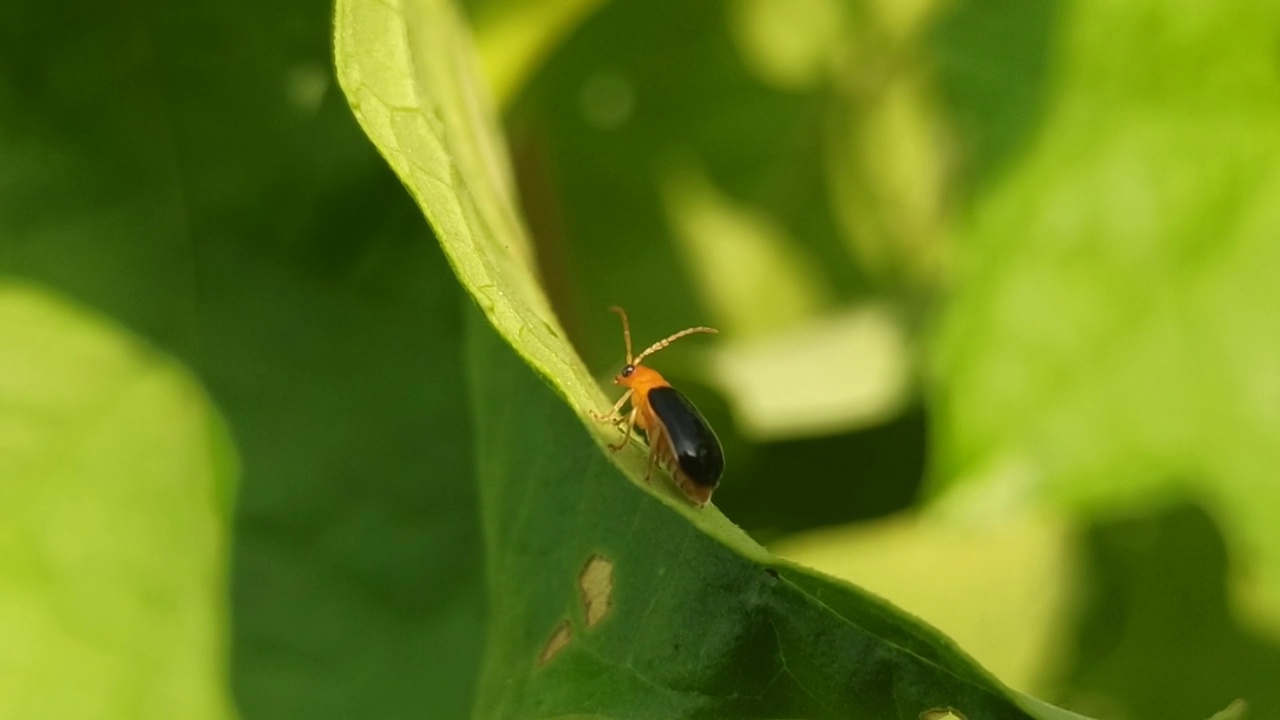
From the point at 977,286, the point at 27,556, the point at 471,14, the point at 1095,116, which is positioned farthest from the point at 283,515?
the point at 1095,116

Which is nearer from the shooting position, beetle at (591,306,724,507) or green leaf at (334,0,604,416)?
green leaf at (334,0,604,416)

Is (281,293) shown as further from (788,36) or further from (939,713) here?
(788,36)

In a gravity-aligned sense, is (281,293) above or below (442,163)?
below

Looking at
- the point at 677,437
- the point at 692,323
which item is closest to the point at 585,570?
the point at 677,437

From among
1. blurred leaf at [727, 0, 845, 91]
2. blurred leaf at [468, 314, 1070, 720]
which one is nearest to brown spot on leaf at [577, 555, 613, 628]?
blurred leaf at [468, 314, 1070, 720]

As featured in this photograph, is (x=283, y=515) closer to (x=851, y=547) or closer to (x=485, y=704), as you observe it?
(x=485, y=704)

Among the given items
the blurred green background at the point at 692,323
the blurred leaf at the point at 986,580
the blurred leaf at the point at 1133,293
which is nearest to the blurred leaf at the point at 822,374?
the blurred green background at the point at 692,323

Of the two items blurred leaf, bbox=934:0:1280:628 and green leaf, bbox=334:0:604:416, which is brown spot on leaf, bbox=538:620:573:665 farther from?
blurred leaf, bbox=934:0:1280:628
